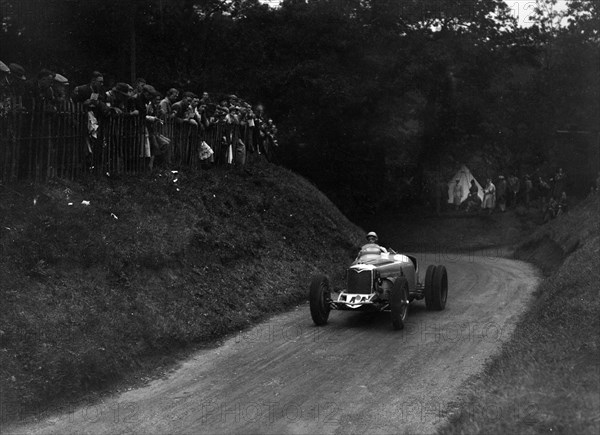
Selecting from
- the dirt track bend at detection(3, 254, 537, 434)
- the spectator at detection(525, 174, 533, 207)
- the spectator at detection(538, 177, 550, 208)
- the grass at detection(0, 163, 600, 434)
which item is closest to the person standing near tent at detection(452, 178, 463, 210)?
the spectator at detection(525, 174, 533, 207)

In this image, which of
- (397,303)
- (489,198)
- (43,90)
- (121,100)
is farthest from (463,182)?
(43,90)

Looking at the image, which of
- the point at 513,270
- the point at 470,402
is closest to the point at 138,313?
the point at 470,402

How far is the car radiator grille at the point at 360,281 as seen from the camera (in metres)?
15.3

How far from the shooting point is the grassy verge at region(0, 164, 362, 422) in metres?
11.0

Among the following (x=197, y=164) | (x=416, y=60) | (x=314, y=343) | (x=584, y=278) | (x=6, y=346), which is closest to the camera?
(x=6, y=346)

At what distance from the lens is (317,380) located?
449 inches

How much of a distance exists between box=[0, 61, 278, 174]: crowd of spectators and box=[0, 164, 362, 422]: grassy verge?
32.6 inches

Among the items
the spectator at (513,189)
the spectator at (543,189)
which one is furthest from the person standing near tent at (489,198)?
the spectator at (543,189)

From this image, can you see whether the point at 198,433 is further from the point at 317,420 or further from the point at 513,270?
the point at 513,270

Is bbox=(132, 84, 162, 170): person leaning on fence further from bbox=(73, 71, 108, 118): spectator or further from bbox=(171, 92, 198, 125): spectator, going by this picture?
bbox=(73, 71, 108, 118): spectator

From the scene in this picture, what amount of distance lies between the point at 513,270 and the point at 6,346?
18641 millimetres

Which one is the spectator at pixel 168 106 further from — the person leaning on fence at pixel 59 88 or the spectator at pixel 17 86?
the spectator at pixel 17 86

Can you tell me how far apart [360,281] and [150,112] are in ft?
21.6

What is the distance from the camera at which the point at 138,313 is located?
1331 centimetres
